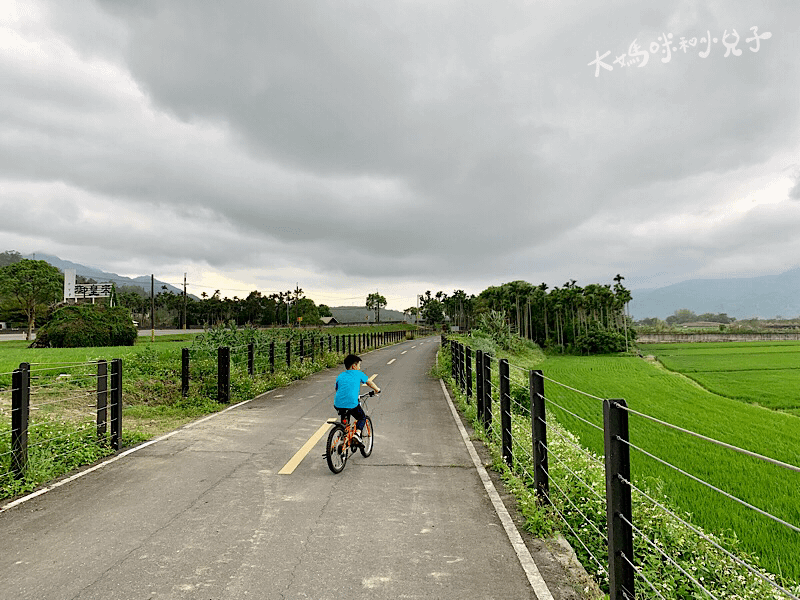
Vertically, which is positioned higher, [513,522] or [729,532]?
[513,522]

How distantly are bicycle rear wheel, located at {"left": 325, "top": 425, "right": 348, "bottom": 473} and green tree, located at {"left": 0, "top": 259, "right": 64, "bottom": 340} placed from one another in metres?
53.7

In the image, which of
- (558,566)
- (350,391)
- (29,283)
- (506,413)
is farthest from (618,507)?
(29,283)

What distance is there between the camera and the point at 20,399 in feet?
19.6

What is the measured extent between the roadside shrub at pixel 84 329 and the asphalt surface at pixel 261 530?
24298 millimetres

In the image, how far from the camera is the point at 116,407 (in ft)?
25.7

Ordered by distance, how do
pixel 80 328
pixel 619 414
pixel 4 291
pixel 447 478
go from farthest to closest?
pixel 4 291 → pixel 80 328 → pixel 447 478 → pixel 619 414

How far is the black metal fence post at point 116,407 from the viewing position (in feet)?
25.2

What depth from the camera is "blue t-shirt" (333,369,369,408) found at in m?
6.82

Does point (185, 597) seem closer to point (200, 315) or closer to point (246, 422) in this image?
→ point (246, 422)

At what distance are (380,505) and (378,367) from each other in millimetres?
18264

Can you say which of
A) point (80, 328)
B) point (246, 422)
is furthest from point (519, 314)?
point (246, 422)

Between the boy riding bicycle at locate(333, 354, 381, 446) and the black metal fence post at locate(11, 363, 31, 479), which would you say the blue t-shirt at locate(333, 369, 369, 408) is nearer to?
the boy riding bicycle at locate(333, 354, 381, 446)

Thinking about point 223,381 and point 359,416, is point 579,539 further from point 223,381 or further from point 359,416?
point 223,381

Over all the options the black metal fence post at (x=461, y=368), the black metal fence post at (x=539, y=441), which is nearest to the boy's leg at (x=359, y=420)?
the black metal fence post at (x=539, y=441)
